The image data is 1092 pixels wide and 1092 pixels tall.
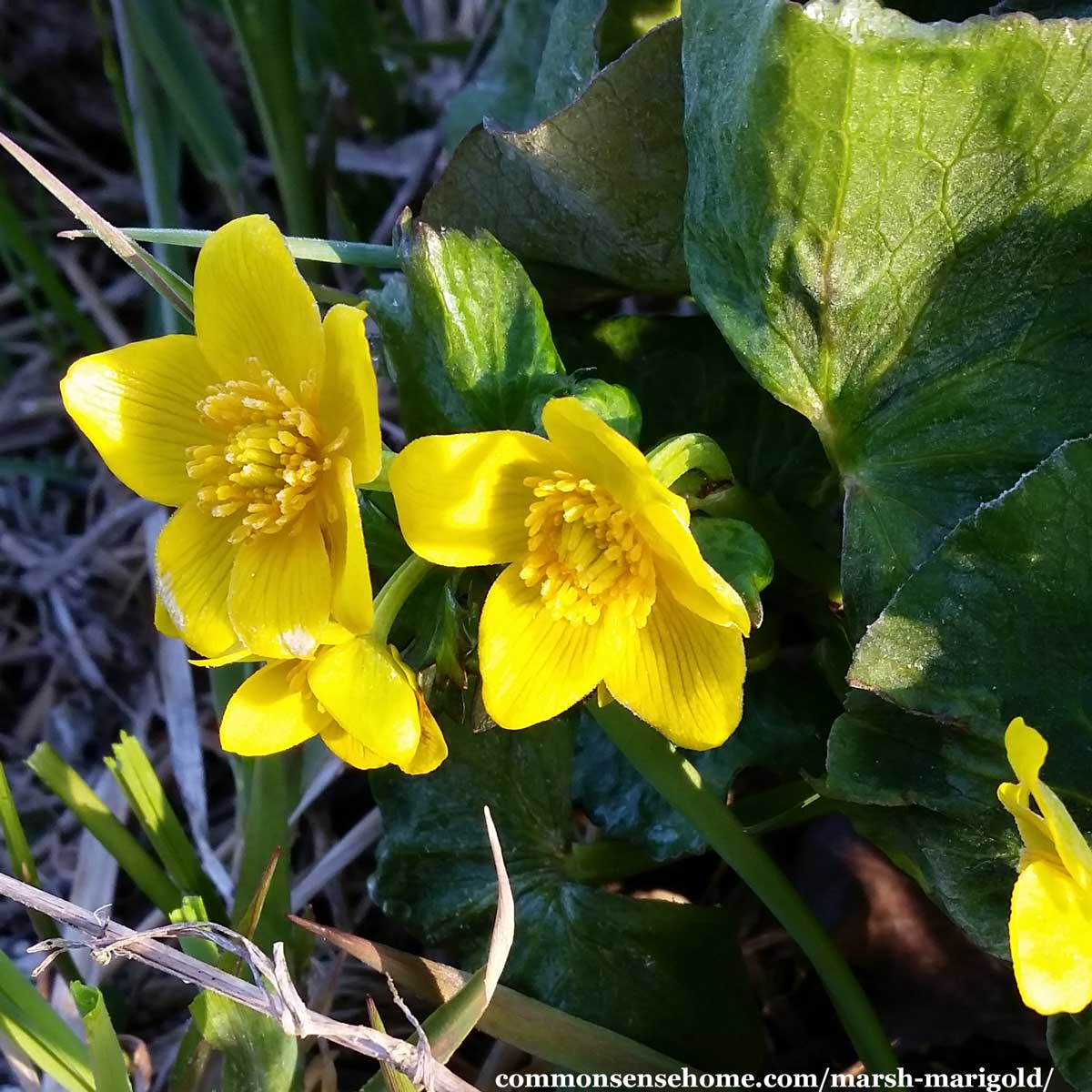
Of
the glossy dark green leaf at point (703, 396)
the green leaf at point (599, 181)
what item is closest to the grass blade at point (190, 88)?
the green leaf at point (599, 181)

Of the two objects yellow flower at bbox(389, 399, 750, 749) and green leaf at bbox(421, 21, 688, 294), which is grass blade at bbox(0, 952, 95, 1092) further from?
green leaf at bbox(421, 21, 688, 294)

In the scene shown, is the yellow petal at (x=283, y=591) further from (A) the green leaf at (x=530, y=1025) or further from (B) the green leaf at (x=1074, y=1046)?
(B) the green leaf at (x=1074, y=1046)

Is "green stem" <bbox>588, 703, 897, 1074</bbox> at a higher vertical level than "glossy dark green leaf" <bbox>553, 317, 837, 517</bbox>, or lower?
lower

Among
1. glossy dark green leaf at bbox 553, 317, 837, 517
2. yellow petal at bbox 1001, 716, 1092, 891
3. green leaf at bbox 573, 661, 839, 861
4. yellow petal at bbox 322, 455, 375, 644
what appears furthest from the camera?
glossy dark green leaf at bbox 553, 317, 837, 517

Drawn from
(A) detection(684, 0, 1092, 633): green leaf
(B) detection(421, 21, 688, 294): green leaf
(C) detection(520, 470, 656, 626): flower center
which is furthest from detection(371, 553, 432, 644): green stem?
(B) detection(421, 21, 688, 294): green leaf

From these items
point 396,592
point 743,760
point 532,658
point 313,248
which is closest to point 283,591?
point 396,592

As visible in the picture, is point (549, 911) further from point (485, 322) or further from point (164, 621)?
point (485, 322)
